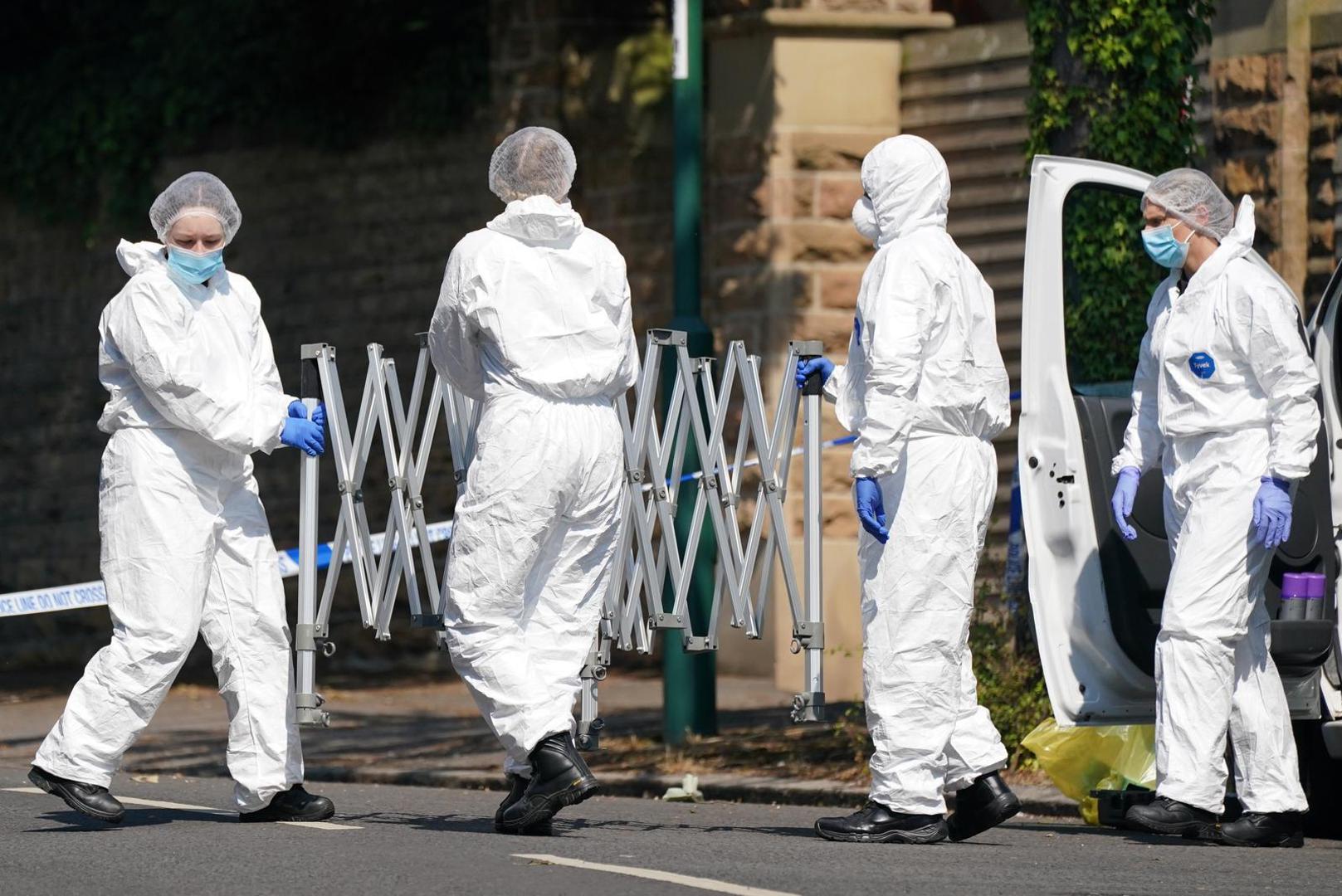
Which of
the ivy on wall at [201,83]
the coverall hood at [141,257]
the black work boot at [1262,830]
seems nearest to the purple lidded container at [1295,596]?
the black work boot at [1262,830]

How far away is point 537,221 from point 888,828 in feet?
6.44

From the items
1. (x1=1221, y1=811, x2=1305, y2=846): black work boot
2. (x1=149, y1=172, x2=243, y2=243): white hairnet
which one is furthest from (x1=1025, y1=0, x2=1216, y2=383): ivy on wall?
(x1=149, y1=172, x2=243, y2=243): white hairnet

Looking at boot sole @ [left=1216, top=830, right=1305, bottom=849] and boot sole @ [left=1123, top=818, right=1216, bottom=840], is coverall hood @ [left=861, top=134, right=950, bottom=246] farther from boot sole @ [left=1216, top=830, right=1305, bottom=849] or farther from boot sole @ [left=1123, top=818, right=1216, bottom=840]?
boot sole @ [left=1216, top=830, right=1305, bottom=849]

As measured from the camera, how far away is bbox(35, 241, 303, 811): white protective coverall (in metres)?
7.37

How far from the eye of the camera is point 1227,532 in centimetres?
736

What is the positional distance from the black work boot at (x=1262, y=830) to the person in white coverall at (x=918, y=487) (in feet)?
2.12

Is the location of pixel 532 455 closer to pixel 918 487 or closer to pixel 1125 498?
pixel 918 487

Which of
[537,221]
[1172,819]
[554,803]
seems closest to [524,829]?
[554,803]

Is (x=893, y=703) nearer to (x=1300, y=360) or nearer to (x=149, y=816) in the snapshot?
(x=1300, y=360)

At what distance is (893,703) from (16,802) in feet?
9.66

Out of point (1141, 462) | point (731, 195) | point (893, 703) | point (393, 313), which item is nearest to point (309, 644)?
point (893, 703)

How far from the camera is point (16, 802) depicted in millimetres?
8242

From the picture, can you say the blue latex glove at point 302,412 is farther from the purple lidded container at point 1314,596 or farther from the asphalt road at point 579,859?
the purple lidded container at point 1314,596

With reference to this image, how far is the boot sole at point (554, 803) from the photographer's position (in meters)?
7.01
